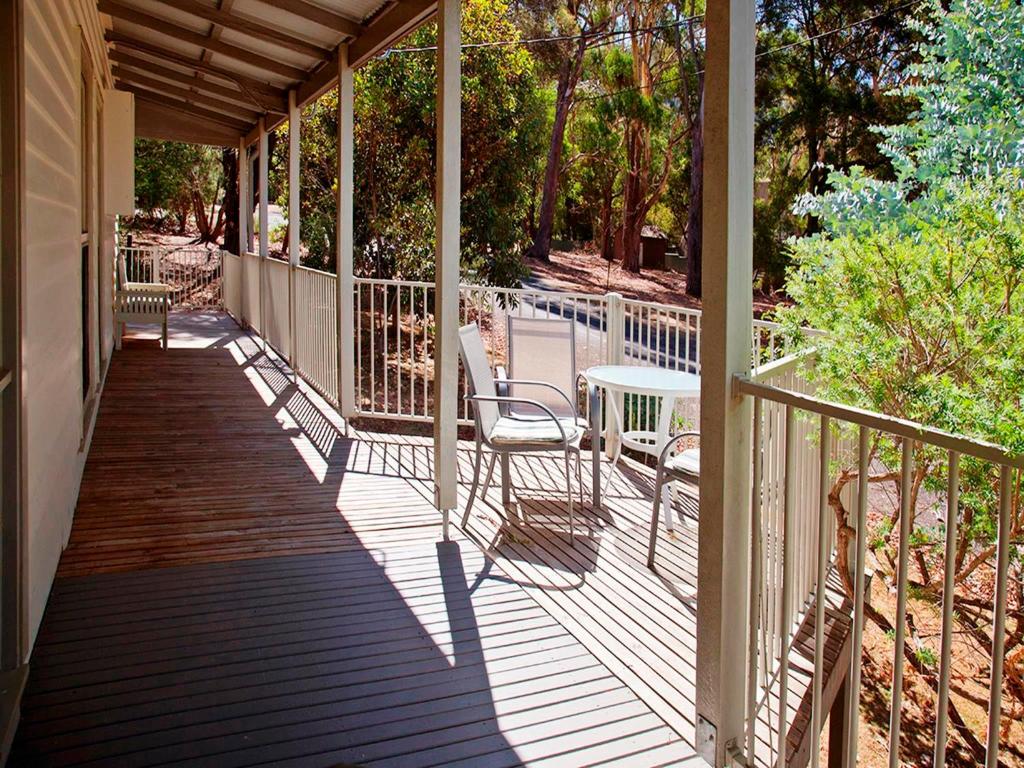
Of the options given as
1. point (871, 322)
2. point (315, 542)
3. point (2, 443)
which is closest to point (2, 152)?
point (2, 443)

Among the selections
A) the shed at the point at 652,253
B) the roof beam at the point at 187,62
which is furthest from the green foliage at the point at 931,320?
the shed at the point at 652,253

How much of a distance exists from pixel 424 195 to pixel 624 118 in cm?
1299

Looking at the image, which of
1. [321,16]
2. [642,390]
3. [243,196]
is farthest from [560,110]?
[642,390]

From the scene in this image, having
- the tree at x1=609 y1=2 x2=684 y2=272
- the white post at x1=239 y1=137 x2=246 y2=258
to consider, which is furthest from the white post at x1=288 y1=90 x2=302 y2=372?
the tree at x1=609 y1=2 x2=684 y2=272

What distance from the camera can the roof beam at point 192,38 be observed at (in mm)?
6000

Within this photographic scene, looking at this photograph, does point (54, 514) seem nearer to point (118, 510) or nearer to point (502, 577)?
point (118, 510)

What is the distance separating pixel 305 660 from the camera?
9.10 feet

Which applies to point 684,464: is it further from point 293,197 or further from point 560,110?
point 560,110

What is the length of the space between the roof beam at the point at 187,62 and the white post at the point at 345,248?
210 cm

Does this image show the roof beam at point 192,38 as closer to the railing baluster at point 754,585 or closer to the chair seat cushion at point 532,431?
the chair seat cushion at point 532,431

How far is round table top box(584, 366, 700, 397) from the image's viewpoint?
4.39m

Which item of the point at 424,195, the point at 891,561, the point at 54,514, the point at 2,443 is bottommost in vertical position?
the point at 891,561

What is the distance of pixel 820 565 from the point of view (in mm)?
1946

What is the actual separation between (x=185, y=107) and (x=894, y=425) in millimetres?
9934
